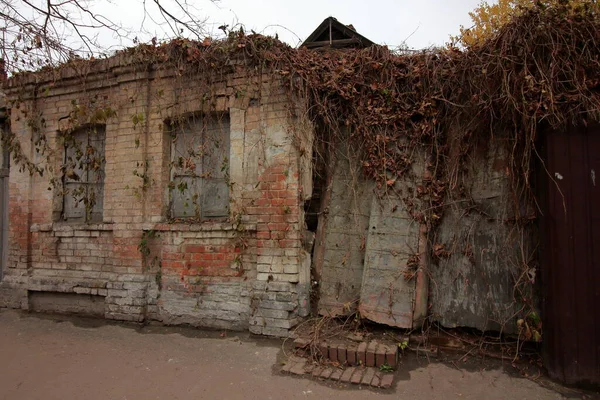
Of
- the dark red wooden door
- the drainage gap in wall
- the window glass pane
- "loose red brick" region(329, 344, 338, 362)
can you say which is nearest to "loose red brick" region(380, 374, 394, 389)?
"loose red brick" region(329, 344, 338, 362)

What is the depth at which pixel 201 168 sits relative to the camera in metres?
5.04

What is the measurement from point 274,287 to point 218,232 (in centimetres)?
100

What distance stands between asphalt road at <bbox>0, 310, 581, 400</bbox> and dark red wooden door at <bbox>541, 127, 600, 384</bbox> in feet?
1.20

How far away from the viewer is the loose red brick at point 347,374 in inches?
134

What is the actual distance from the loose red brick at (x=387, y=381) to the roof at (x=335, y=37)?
4527 millimetres

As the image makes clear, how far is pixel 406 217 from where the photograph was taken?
A: 4.12 meters

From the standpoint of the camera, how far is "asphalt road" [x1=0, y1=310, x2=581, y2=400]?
328cm

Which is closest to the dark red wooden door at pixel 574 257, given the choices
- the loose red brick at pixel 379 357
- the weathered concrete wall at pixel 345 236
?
the loose red brick at pixel 379 357

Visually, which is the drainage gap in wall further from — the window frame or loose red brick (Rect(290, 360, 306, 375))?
loose red brick (Rect(290, 360, 306, 375))

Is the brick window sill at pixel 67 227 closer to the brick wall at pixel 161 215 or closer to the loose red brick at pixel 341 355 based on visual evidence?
the brick wall at pixel 161 215

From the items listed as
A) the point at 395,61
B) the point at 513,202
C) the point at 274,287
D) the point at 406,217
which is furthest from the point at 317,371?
the point at 395,61

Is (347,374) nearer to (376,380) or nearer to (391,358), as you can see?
(376,380)

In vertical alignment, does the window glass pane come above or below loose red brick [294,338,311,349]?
above

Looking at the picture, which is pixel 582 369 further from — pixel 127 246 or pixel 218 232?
pixel 127 246
